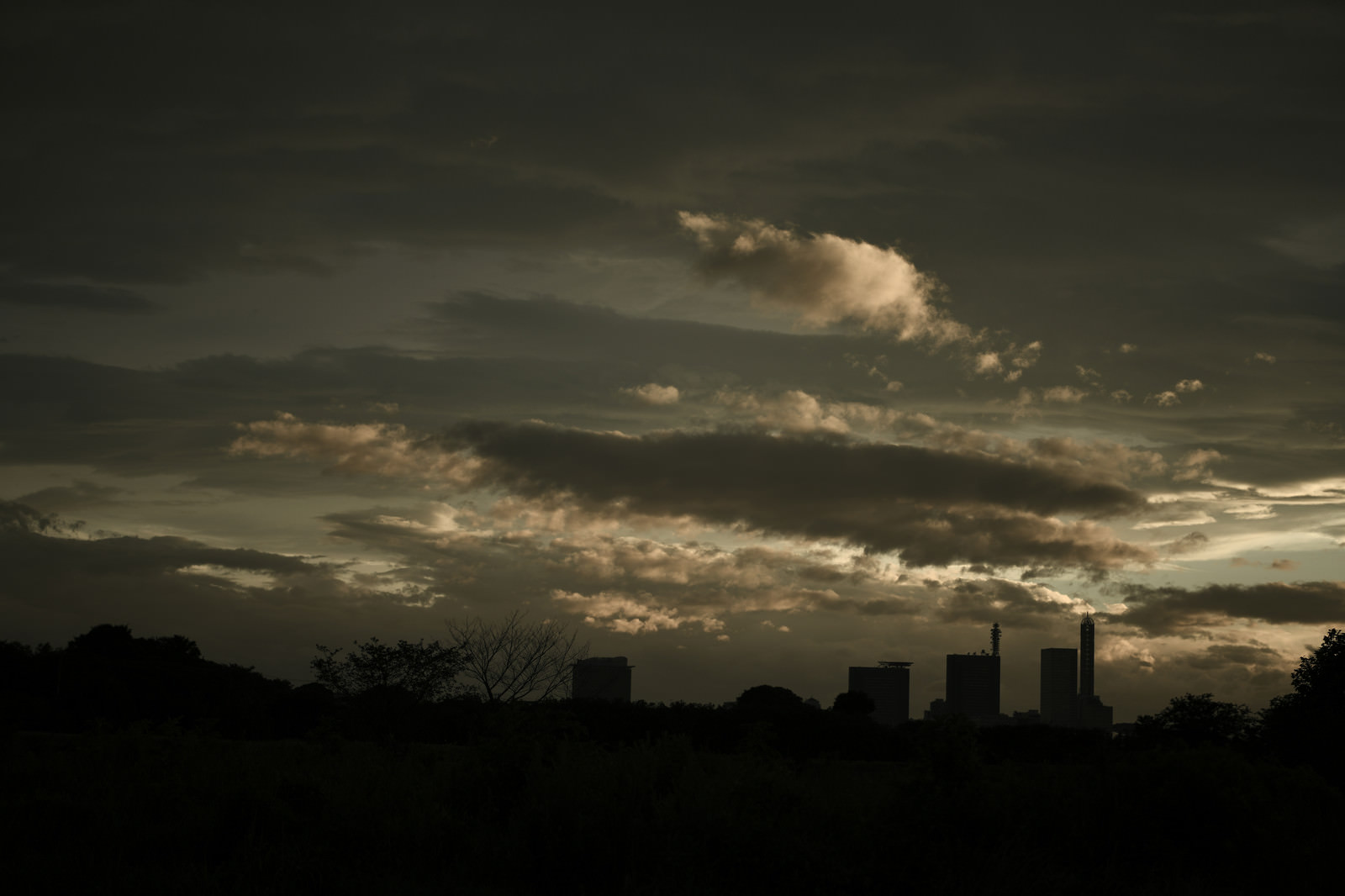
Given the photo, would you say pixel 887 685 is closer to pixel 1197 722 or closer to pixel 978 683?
pixel 978 683

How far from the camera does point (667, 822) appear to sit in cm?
1652

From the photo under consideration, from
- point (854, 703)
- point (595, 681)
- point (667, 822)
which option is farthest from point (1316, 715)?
point (854, 703)

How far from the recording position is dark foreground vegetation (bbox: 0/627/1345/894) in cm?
1534

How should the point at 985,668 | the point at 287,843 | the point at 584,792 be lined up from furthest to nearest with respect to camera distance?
the point at 985,668, the point at 584,792, the point at 287,843

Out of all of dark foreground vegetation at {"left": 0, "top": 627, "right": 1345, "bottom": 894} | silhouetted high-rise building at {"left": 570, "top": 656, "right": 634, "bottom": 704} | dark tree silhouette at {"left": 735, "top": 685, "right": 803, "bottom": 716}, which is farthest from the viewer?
dark tree silhouette at {"left": 735, "top": 685, "right": 803, "bottom": 716}

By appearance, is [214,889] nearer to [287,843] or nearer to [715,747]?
[287,843]

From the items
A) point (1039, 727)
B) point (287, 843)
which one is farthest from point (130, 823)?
point (1039, 727)

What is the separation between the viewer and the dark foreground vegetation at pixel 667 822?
15336 mm

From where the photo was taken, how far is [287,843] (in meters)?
16.0

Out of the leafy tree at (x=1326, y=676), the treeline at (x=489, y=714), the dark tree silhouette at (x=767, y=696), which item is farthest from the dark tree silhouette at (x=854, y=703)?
the leafy tree at (x=1326, y=676)

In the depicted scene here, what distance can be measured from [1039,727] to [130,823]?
96.9ft

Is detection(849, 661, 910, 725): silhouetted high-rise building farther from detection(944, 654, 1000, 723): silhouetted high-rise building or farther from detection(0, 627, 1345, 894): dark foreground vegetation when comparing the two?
detection(0, 627, 1345, 894): dark foreground vegetation

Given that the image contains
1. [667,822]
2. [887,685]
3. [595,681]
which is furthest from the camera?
[887,685]

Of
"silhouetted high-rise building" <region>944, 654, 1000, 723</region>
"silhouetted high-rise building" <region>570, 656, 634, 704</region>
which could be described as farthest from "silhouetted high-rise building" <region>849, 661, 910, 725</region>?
"silhouetted high-rise building" <region>570, 656, 634, 704</region>
